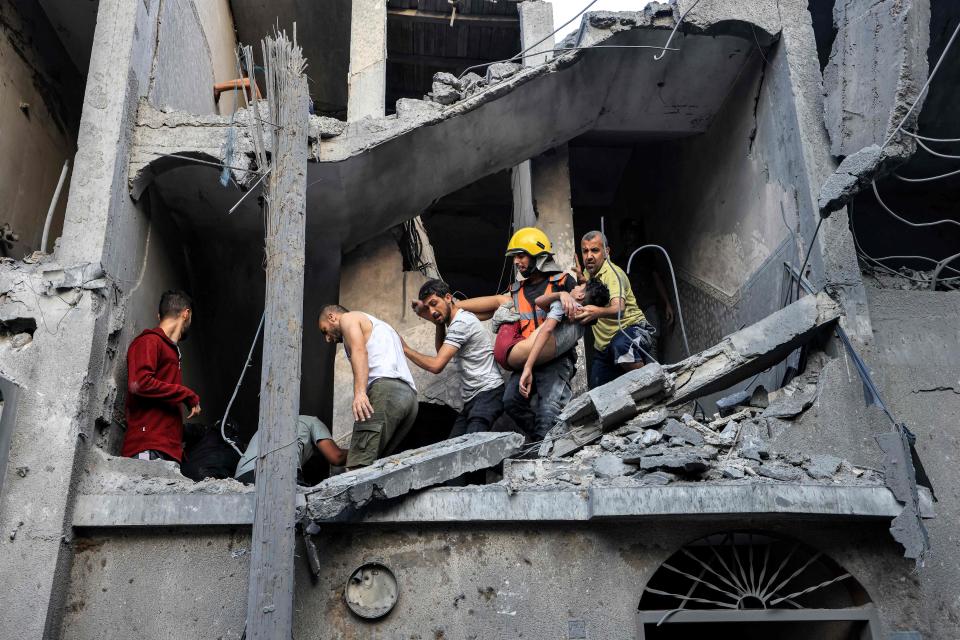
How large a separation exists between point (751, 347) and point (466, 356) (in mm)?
2123

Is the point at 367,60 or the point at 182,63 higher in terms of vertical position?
the point at 367,60

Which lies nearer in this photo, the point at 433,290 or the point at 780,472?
the point at 780,472

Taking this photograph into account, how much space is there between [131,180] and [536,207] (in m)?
3.85

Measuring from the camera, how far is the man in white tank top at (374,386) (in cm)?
648

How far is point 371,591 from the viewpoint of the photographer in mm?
5730

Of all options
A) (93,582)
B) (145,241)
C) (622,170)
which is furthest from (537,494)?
(622,170)

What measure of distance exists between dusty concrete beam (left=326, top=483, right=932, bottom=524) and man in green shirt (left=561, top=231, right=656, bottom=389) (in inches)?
67.6

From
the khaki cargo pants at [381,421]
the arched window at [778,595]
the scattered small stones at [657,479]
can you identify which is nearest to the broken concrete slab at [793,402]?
the arched window at [778,595]

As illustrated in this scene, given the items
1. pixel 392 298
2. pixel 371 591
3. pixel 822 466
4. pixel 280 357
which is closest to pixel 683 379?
pixel 822 466

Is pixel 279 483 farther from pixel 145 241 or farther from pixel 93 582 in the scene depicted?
pixel 145 241

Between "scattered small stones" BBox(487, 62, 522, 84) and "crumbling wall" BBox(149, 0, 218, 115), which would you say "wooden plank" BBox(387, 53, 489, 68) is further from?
"scattered small stones" BBox(487, 62, 522, 84)

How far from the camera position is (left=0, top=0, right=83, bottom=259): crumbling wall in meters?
8.36

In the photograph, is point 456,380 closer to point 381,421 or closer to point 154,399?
point 381,421

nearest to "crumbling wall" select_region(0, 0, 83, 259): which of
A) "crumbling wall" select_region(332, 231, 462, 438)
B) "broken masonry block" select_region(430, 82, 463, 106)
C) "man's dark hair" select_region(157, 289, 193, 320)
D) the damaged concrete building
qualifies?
the damaged concrete building
